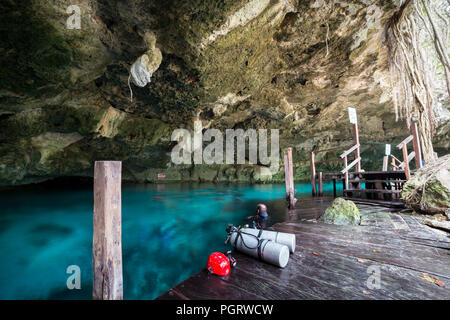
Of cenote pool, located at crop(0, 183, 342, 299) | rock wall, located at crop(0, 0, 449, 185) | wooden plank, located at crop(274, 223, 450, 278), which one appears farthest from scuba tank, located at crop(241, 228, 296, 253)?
rock wall, located at crop(0, 0, 449, 185)

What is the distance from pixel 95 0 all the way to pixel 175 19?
1.79 meters

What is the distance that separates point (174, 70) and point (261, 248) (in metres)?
6.43

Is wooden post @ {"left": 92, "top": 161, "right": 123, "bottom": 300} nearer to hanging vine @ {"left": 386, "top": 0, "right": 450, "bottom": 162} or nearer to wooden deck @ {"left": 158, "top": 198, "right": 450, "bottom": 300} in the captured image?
wooden deck @ {"left": 158, "top": 198, "right": 450, "bottom": 300}

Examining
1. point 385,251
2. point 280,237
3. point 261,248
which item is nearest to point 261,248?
point 261,248

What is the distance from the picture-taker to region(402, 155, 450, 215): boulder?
5.18 m

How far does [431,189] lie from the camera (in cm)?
540

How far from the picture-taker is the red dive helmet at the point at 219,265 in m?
2.82

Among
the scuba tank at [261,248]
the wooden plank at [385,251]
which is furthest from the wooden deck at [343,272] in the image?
the scuba tank at [261,248]

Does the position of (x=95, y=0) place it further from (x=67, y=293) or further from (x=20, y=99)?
(x=67, y=293)

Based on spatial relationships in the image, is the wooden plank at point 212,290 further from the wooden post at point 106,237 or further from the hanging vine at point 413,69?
the hanging vine at point 413,69

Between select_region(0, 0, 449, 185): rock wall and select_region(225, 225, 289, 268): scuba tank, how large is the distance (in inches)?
210

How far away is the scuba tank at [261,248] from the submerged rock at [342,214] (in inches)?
124

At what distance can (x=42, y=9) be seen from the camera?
3.86 meters

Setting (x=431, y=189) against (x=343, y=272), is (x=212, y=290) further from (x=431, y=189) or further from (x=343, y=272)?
(x=431, y=189)
